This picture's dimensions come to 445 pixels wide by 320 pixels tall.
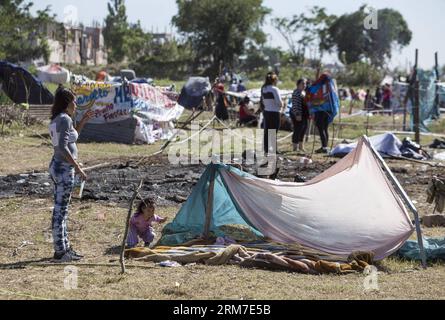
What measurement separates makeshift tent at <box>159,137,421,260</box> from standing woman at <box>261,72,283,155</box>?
19.4 feet

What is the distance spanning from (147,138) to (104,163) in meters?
4.05

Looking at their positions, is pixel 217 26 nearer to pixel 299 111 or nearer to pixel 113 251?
pixel 299 111

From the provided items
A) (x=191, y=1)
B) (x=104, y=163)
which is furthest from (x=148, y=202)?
(x=191, y=1)

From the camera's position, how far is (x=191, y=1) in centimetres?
6116

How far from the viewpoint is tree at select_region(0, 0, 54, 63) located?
3491cm

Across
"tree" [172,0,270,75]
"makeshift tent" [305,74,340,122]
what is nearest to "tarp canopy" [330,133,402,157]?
"makeshift tent" [305,74,340,122]

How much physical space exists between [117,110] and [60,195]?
34.4ft

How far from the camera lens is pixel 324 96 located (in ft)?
50.2

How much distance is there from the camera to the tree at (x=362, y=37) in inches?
2911

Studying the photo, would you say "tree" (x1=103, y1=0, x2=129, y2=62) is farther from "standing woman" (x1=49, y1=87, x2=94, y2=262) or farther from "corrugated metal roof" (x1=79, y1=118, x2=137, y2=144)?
"standing woman" (x1=49, y1=87, x2=94, y2=262)

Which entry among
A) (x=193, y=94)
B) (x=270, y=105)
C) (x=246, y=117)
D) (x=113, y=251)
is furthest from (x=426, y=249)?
(x=193, y=94)
